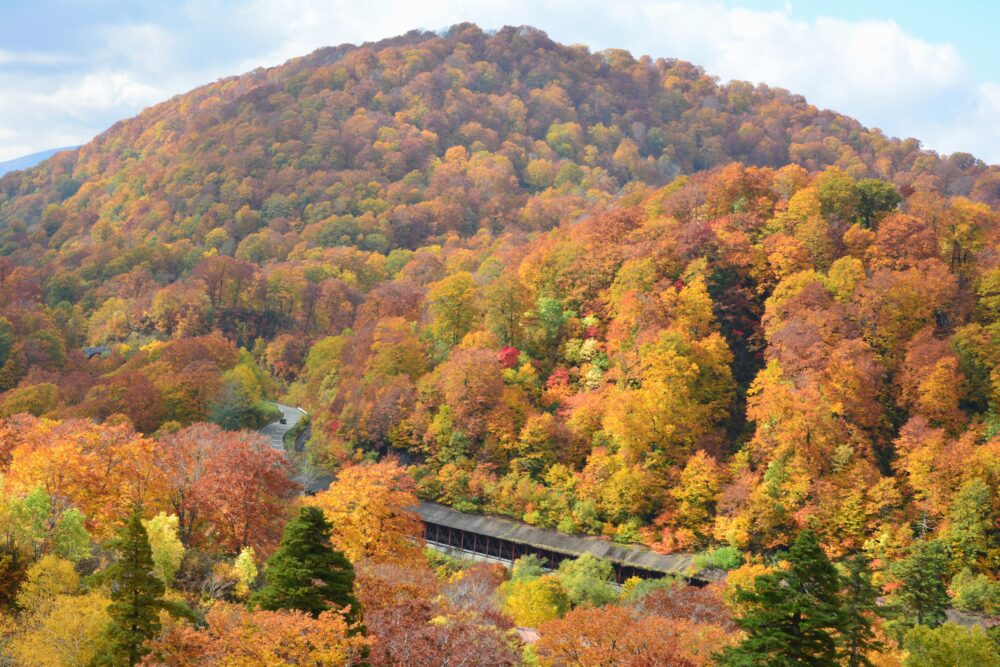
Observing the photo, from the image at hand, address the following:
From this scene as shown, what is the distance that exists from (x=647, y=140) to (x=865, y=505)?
12291 centimetres

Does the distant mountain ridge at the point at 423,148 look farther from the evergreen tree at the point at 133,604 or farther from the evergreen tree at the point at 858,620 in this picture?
the evergreen tree at the point at 133,604

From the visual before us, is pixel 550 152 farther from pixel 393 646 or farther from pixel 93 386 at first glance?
pixel 393 646

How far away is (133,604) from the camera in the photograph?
21.9 m

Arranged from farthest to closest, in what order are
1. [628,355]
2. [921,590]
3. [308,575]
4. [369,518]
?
[628,355], [369,518], [921,590], [308,575]

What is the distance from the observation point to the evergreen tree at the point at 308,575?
23.8m

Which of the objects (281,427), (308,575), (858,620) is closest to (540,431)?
(281,427)

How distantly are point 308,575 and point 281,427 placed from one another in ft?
149

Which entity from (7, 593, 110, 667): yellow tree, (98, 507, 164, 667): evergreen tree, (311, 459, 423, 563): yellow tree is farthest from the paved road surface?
(98, 507, 164, 667): evergreen tree

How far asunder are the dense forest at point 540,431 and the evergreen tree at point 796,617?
0.09 meters

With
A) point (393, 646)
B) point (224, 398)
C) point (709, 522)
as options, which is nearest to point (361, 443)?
point (224, 398)

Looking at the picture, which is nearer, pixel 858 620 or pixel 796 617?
pixel 796 617

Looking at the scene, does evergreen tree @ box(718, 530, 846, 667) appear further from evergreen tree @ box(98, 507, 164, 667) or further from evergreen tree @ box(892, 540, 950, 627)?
evergreen tree @ box(98, 507, 164, 667)

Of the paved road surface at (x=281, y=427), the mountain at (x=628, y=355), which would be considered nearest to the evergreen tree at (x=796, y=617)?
the mountain at (x=628, y=355)

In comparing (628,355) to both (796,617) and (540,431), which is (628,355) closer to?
(540,431)
